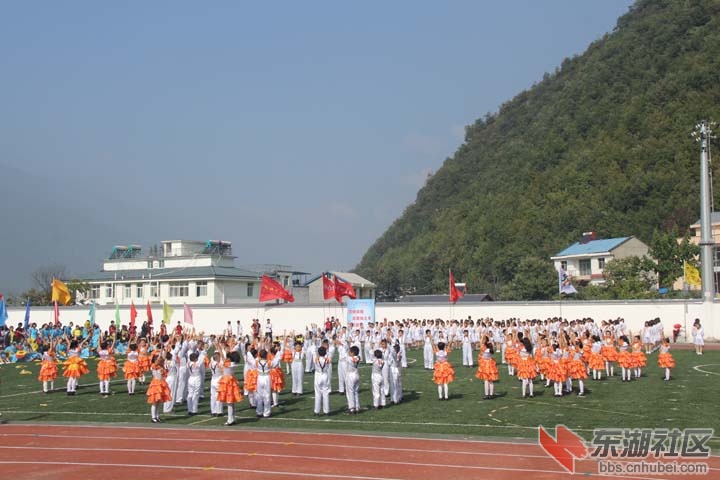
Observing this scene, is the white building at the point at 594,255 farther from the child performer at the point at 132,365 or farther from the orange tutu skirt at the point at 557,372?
the child performer at the point at 132,365

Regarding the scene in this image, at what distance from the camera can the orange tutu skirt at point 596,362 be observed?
2391 cm

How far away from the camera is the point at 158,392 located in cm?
1802

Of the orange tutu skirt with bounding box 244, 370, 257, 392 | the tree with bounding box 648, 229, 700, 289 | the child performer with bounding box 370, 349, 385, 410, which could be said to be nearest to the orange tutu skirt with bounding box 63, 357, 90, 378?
the orange tutu skirt with bounding box 244, 370, 257, 392

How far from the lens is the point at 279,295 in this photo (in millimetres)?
43344

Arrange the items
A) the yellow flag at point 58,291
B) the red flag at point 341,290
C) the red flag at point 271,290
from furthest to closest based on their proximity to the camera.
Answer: the red flag at point 271,290 → the red flag at point 341,290 → the yellow flag at point 58,291

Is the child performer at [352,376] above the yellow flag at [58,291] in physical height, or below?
below

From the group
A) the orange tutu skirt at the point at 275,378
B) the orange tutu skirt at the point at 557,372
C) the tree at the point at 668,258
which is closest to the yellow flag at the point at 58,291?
the orange tutu skirt at the point at 275,378

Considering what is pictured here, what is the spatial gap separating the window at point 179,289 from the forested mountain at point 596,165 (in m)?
35.7

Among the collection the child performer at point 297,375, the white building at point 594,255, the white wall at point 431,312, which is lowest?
the child performer at point 297,375

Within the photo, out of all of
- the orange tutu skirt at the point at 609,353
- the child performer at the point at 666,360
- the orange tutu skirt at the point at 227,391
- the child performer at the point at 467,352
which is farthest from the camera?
→ the child performer at the point at 467,352

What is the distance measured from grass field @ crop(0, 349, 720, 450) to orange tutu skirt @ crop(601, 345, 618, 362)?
0.68 meters

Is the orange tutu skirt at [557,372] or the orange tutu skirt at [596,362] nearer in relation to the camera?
the orange tutu skirt at [557,372]

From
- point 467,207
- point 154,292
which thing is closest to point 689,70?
point 467,207

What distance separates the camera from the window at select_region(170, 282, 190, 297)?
62.8 meters
